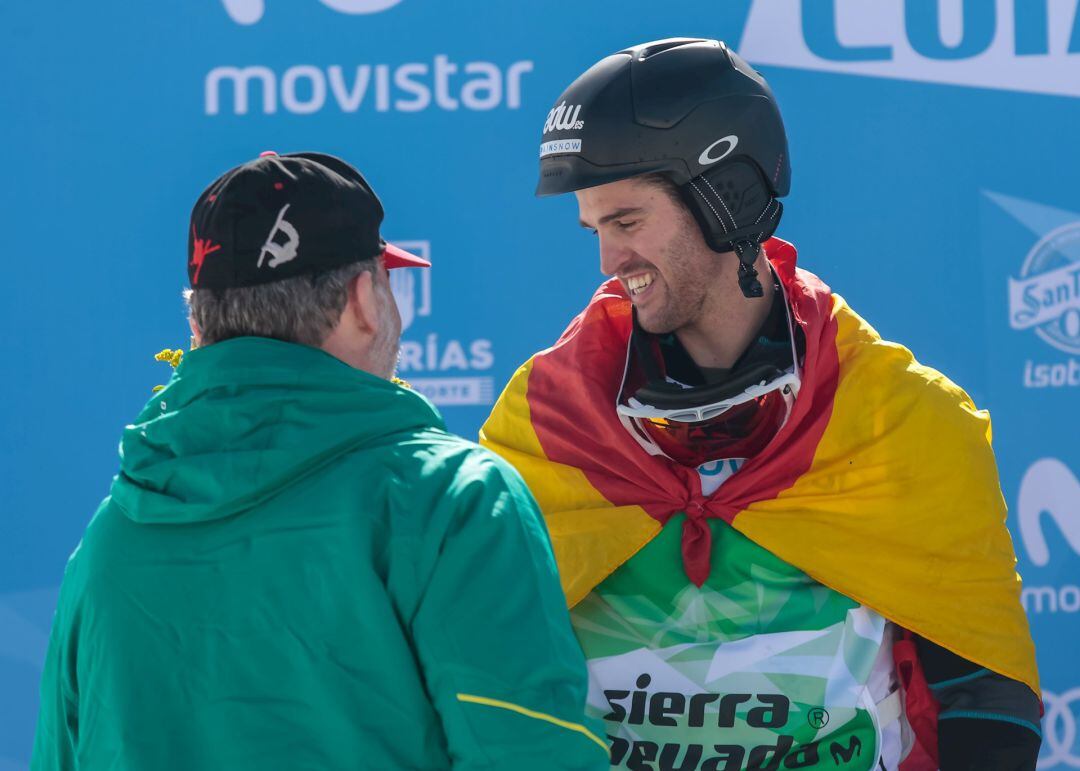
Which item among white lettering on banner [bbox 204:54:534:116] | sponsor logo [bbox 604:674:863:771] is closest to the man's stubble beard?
sponsor logo [bbox 604:674:863:771]

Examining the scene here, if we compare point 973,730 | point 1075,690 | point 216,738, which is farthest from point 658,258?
point 1075,690

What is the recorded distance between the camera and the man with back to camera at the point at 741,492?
195 cm

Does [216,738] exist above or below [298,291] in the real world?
below

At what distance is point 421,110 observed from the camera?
3297 mm

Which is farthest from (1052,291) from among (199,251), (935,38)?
(199,251)

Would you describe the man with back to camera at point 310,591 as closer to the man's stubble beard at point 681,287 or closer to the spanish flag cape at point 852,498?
the spanish flag cape at point 852,498

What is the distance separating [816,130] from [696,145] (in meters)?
1.20

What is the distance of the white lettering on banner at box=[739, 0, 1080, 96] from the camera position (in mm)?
3121

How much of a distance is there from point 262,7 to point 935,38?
1631 mm

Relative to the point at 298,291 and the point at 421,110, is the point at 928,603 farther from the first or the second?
the point at 421,110

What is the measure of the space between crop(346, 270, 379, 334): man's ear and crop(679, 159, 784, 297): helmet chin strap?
2.75 ft

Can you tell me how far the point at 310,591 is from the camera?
128 centimetres

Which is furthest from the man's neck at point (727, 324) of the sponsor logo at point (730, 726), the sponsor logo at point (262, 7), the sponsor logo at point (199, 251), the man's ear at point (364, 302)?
the sponsor logo at point (262, 7)

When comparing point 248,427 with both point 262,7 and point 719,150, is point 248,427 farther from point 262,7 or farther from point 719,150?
point 262,7
